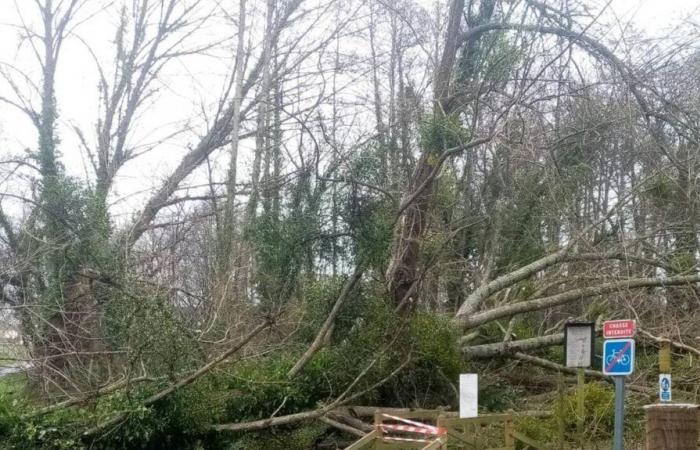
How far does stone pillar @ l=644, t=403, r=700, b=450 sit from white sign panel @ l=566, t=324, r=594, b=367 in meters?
5.16

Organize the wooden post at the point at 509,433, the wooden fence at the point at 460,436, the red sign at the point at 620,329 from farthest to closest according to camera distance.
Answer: the wooden post at the point at 509,433, the wooden fence at the point at 460,436, the red sign at the point at 620,329

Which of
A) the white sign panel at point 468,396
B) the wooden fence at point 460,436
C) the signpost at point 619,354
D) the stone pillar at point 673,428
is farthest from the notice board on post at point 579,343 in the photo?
the stone pillar at point 673,428

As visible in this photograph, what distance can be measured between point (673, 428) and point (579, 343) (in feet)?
17.4

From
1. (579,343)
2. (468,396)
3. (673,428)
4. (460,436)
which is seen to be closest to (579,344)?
(579,343)

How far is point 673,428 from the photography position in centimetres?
346

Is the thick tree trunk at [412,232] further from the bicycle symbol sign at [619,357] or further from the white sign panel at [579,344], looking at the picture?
the bicycle symbol sign at [619,357]

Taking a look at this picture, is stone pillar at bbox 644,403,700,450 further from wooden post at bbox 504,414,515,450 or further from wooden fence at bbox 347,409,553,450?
wooden post at bbox 504,414,515,450

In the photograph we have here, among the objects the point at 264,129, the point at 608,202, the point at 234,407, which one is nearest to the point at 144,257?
the point at 234,407

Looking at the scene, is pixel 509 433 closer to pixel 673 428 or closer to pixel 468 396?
pixel 468 396

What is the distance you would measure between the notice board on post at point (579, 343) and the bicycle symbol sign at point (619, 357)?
9.03 ft

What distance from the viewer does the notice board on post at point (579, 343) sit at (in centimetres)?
858

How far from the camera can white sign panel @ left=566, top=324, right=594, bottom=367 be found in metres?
8.58

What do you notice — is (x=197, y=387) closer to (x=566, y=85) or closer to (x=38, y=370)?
(x=38, y=370)

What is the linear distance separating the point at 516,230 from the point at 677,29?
20.3ft
